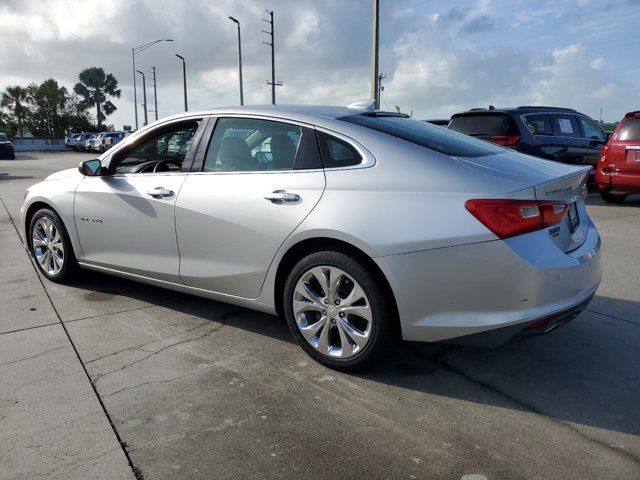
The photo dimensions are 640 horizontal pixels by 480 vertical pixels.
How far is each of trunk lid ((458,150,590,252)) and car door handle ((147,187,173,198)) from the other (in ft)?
6.57

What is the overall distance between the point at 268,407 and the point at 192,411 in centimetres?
39

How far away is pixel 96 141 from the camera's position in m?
43.1

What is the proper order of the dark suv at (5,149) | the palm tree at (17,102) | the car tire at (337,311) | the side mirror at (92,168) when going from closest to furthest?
the car tire at (337,311), the side mirror at (92,168), the dark suv at (5,149), the palm tree at (17,102)

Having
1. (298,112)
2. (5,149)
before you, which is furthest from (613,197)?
(5,149)

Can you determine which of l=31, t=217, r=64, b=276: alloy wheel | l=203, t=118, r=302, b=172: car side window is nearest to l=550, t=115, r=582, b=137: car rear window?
l=203, t=118, r=302, b=172: car side window

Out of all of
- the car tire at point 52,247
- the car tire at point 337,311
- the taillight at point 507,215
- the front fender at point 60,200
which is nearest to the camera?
the taillight at point 507,215

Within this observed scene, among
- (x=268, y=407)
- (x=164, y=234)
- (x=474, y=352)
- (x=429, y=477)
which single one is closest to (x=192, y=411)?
(x=268, y=407)

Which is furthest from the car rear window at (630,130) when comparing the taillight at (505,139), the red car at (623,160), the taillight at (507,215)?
the taillight at (507,215)

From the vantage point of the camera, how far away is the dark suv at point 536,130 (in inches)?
371

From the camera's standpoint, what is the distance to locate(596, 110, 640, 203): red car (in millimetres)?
9008

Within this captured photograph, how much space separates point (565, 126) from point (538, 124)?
859 millimetres

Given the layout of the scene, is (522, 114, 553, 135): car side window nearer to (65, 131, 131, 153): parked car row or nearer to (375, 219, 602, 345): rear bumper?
(375, 219, 602, 345): rear bumper

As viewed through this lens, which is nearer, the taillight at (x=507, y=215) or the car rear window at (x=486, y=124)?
the taillight at (x=507, y=215)

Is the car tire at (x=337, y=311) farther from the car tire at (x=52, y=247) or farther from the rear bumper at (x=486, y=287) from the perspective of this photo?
the car tire at (x=52, y=247)
